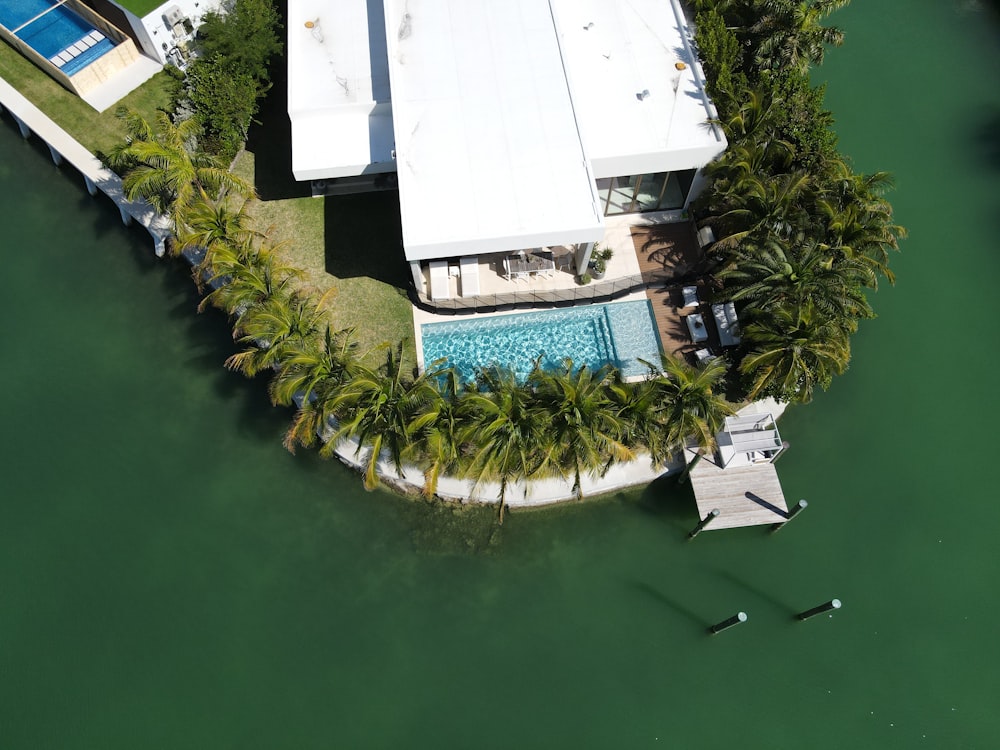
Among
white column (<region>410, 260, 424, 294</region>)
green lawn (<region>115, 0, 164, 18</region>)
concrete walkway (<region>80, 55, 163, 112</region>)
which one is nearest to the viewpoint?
white column (<region>410, 260, 424, 294</region>)

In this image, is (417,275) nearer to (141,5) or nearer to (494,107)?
(494,107)

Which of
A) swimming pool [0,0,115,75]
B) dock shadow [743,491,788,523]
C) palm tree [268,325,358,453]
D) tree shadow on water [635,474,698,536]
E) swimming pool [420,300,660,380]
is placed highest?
swimming pool [0,0,115,75]

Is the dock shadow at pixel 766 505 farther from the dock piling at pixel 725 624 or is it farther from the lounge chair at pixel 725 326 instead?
the lounge chair at pixel 725 326

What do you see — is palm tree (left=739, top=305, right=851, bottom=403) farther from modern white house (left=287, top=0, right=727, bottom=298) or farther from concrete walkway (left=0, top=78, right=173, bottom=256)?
concrete walkway (left=0, top=78, right=173, bottom=256)

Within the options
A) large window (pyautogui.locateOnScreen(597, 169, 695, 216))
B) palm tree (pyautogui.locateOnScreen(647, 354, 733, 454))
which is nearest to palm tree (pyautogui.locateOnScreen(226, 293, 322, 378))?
palm tree (pyautogui.locateOnScreen(647, 354, 733, 454))

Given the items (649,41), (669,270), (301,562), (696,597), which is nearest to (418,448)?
(301,562)

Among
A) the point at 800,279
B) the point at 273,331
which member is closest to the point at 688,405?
the point at 800,279

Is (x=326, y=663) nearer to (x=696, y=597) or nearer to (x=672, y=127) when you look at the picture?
(x=696, y=597)
